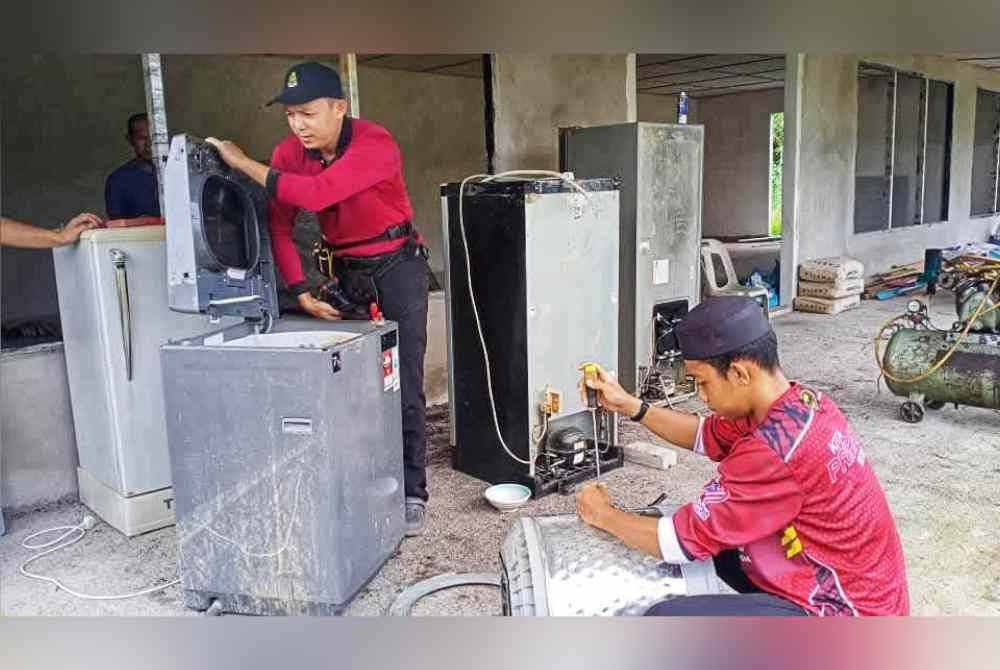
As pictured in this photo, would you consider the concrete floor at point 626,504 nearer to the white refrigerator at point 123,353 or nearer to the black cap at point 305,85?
the white refrigerator at point 123,353

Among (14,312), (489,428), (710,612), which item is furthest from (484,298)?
(14,312)

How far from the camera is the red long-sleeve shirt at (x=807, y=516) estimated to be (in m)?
1.44

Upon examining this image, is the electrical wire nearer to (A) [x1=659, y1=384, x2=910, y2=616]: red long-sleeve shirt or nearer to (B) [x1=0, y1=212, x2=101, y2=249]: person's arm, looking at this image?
(A) [x1=659, y1=384, x2=910, y2=616]: red long-sleeve shirt

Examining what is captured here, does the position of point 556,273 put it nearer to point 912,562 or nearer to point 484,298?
point 484,298

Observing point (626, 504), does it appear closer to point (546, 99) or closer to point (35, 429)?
point (35, 429)

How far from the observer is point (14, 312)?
20.3 ft

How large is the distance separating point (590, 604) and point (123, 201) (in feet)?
10.4

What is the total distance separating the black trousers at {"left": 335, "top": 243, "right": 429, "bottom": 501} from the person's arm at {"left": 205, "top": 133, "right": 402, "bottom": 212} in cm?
33

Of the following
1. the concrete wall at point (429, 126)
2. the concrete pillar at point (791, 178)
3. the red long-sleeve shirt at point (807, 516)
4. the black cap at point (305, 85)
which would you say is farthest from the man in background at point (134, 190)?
the concrete pillar at point (791, 178)

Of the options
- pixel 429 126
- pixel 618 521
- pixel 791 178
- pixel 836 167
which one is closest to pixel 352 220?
pixel 618 521

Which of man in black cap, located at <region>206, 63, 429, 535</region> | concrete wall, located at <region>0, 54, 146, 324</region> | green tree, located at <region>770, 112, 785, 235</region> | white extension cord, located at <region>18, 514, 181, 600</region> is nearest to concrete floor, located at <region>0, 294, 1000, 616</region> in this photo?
white extension cord, located at <region>18, 514, 181, 600</region>

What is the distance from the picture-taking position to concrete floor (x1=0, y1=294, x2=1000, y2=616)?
2373 millimetres

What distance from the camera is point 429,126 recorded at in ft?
29.5

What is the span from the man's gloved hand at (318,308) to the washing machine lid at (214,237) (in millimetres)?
142
